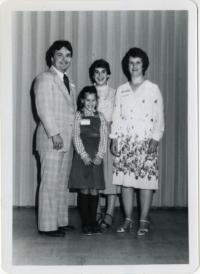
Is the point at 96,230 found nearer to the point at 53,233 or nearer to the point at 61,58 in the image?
the point at 53,233

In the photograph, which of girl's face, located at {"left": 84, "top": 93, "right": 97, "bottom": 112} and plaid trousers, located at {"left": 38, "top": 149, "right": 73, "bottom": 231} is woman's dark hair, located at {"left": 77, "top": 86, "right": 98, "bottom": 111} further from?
plaid trousers, located at {"left": 38, "top": 149, "right": 73, "bottom": 231}

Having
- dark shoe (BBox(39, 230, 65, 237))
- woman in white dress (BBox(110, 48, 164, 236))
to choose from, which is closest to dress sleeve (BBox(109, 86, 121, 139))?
woman in white dress (BBox(110, 48, 164, 236))

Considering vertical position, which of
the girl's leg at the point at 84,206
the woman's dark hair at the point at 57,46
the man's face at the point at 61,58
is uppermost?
the woman's dark hair at the point at 57,46

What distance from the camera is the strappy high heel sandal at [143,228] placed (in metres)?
2.60

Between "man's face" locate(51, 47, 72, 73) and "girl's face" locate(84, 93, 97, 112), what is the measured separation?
230 millimetres

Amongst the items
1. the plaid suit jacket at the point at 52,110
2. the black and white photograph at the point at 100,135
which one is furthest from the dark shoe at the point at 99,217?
the plaid suit jacket at the point at 52,110

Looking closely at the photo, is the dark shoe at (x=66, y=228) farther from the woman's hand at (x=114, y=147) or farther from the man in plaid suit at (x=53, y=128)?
the woman's hand at (x=114, y=147)

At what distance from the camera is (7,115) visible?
2244mm

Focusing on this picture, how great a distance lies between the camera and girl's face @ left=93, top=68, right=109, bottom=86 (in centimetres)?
269

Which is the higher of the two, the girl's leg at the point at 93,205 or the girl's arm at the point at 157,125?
the girl's arm at the point at 157,125

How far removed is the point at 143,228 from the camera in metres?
2.63
